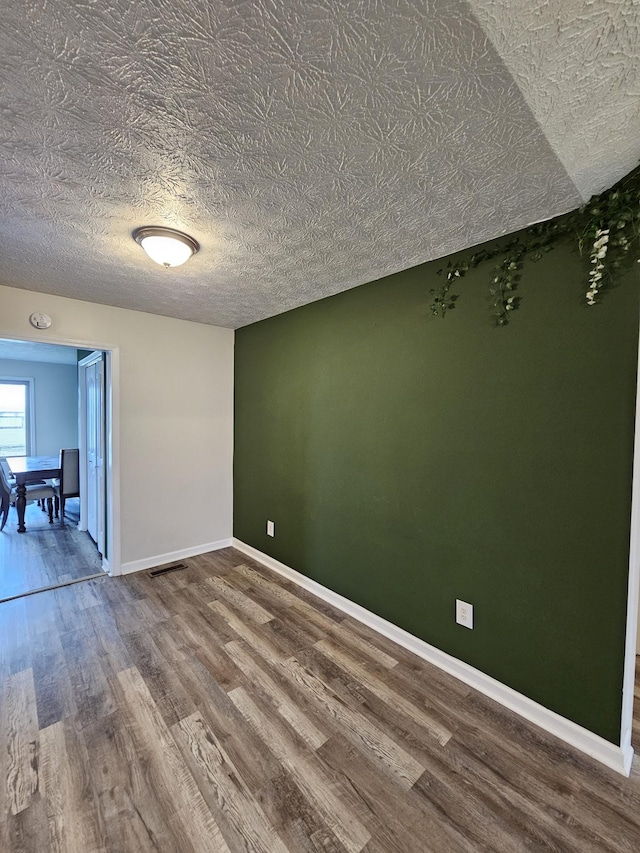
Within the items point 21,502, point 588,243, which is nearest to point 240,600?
point 588,243

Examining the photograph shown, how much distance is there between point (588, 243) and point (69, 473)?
522 cm

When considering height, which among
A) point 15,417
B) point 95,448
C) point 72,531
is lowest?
point 72,531

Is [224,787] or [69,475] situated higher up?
[69,475]

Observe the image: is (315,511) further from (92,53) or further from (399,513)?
(92,53)

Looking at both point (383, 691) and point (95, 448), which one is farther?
point (95, 448)

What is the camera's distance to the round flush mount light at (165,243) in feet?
5.65

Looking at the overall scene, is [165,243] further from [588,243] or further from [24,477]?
[24,477]

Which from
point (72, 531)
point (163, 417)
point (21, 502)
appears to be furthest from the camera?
point (72, 531)

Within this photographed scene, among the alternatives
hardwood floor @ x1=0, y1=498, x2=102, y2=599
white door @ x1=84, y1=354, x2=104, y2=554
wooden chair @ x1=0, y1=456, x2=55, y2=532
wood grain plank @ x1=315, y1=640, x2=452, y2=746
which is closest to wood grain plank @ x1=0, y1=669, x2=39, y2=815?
hardwood floor @ x1=0, y1=498, x2=102, y2=599

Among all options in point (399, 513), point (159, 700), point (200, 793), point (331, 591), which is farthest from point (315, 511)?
point (200, 793)

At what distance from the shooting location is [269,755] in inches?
57.8

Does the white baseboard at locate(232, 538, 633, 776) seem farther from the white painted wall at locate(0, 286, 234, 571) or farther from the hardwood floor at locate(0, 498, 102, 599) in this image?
the hardwood floor at locate(0, 498, 102, 599)

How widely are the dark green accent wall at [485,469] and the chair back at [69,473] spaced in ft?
10.3

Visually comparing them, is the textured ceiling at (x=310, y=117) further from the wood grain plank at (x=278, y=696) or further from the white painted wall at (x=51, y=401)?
the white painted wall at (x=51, y=401)
